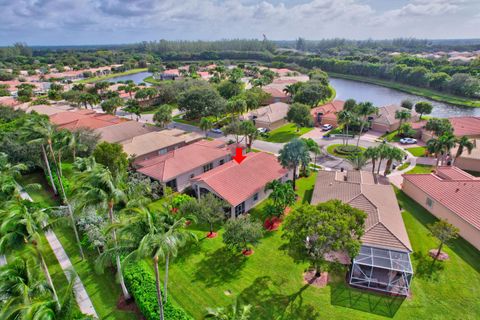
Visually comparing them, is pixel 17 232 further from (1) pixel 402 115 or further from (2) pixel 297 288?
(1) pixel 402 115

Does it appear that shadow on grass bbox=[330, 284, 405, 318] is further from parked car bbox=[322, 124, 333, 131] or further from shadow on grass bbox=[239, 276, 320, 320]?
parked car bbox=[322, 124, 333, 131]

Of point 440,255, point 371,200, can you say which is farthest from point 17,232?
point 440,255

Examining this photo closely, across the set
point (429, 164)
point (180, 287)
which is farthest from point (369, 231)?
point (429, 164)

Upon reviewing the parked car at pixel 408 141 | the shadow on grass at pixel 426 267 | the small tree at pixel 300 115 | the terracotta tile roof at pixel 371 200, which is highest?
the small tree at pixel 300 115

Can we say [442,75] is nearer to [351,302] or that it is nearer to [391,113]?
[391,113]

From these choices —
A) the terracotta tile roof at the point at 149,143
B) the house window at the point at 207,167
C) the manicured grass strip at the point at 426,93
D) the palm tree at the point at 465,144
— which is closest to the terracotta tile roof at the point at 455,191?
the palm tree at the point at 465,144

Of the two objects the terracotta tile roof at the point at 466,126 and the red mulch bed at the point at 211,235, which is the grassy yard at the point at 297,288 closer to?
the red mulch bed at the point at 211,235
